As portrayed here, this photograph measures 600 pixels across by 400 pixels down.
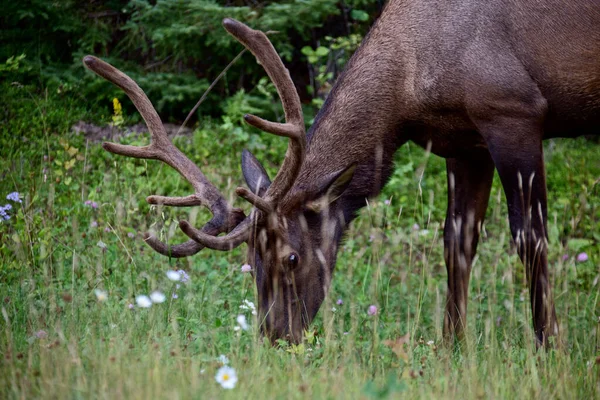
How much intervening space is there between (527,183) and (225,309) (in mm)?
1977

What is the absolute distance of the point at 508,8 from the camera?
4973 millimetres

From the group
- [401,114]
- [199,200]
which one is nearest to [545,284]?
[401,114]

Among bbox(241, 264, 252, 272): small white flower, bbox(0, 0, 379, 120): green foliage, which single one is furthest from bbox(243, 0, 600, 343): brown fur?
bbox(0, 0, 379, 120): green foliage

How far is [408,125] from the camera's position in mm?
5246

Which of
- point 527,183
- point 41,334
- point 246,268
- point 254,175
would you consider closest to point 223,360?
point 41,334

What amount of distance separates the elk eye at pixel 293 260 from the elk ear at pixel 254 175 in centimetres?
44

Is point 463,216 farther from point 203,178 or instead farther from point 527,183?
point 203,178

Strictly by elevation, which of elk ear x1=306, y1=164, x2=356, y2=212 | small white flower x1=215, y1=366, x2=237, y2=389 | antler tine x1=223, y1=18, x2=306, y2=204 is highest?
antler tine x1=223, y1=18, x2=306, y2=204

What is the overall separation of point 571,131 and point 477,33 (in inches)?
35.1

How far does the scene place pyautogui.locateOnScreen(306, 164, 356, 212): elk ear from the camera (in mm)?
4867

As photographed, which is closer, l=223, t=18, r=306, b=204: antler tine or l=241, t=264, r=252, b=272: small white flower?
l=223, t=18, r=306, b=204: antler tine

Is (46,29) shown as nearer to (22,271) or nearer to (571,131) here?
(22,271)

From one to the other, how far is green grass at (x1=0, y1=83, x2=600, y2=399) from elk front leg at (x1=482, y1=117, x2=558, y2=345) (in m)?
0.20

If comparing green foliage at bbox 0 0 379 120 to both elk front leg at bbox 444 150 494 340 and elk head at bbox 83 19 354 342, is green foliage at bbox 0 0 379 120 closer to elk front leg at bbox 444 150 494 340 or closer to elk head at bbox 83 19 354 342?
elk front leg at bbox 444 150 494 340
